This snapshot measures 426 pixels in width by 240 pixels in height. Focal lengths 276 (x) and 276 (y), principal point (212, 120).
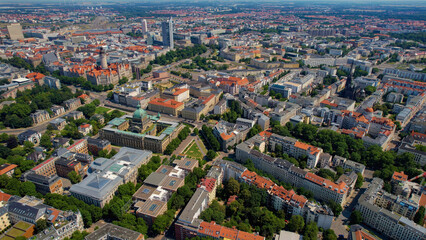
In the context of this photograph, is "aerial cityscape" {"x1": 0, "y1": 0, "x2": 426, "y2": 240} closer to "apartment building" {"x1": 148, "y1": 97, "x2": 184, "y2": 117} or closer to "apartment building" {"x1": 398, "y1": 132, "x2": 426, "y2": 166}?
"apartment building" {"x1": 398, "y1": 132, "x2": 426, "y2": 166}

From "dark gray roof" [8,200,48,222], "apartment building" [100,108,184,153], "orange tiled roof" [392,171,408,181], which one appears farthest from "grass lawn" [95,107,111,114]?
"orange tiled roof" [392,171,408,181]

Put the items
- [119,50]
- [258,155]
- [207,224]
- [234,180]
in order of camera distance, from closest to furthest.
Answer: [207,224], [234,180], [258,155], [119,50]

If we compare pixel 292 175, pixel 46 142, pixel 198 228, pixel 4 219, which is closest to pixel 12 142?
pixel 46 142

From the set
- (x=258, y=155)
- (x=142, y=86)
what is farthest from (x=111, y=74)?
(x=258, y=155)

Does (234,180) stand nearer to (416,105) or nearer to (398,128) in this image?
(398,128)

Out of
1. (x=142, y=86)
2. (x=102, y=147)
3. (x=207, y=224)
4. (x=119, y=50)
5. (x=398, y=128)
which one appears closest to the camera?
(x=207, y=224)

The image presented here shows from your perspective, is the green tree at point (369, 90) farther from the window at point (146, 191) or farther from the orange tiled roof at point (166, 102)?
the window at point (146, 191)

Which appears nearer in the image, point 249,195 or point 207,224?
point 207,224

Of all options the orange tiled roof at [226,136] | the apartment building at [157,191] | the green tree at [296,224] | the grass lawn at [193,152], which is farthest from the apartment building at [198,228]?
the orange tiled roof at [226,136]
